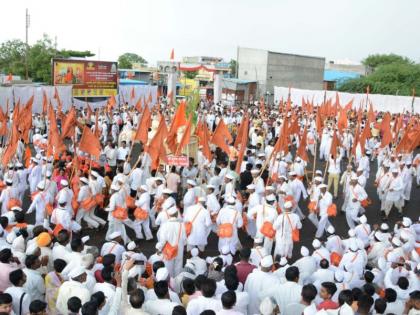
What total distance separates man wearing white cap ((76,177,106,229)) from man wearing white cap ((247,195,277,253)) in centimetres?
300

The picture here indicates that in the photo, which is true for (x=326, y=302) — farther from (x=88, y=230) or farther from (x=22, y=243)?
(x=88, y=230)

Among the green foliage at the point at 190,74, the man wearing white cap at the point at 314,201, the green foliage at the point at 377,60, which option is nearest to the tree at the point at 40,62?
the green foliage at the point at 190,74

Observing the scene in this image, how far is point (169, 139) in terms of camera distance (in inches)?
402

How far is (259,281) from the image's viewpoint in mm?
5305

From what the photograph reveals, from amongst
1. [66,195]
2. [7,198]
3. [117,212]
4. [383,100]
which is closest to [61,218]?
[66,195]

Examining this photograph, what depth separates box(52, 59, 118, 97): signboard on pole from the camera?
2345 cm

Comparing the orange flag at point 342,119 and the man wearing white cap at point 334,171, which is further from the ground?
the orange flag at point 342,119

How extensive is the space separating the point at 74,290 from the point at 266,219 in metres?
3.83

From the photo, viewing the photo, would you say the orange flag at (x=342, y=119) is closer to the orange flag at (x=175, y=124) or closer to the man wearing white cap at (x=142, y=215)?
the orange flag at (x=175, y=124)

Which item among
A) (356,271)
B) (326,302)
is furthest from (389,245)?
(326,302)

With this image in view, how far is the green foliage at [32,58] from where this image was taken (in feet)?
120

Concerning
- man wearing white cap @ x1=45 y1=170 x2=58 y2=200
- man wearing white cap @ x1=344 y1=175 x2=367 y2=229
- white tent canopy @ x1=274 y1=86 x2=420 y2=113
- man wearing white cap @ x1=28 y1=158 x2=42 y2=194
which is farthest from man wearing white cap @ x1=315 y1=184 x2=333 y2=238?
white tent canopy @ x1=274 y1=86 x2=420 y2=113

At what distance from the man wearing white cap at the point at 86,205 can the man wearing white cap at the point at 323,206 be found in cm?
423

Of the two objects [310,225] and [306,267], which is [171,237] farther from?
[310,225]
